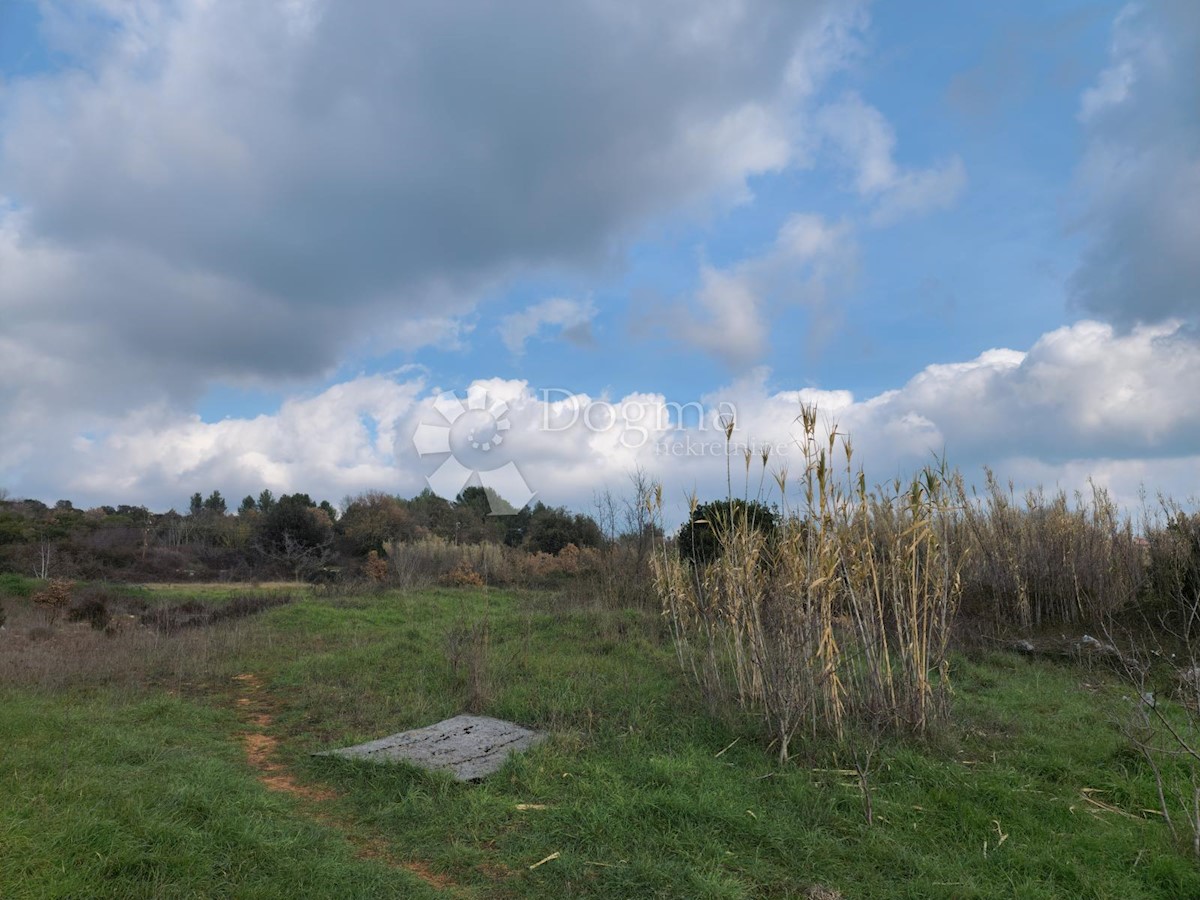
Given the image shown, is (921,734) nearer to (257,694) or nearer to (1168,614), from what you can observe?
(1168,614)

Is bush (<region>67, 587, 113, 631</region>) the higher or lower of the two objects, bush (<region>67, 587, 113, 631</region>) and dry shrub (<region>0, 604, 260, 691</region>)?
the higher

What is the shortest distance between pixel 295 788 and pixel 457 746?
1.11m

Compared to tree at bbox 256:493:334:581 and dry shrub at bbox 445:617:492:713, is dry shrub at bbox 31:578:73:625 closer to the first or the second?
dry shrub at bbox 445:617:492:713

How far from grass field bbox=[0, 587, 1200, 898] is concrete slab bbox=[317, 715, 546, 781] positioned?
152 mm

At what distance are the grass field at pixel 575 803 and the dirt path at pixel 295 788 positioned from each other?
0.03 meters

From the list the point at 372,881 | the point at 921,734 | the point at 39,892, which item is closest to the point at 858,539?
the point at 921,734

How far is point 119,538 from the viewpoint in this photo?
26.2m

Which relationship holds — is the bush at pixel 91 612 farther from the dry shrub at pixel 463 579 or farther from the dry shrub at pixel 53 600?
the dry shrub at pixel 463 579

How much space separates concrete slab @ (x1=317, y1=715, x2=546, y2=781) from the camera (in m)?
4.86

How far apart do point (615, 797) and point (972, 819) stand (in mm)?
1914

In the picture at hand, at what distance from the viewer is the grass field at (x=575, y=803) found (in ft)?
10.8

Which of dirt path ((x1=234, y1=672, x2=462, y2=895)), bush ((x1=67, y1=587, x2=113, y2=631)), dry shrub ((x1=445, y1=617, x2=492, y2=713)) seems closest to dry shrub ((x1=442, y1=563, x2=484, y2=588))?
bush ((x1=67, y1=587, x2=113, y2=631))

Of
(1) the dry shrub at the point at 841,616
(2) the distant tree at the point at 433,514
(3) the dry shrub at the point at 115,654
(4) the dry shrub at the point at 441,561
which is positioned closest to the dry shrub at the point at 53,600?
(3) the dry shrub at the point at 115,654

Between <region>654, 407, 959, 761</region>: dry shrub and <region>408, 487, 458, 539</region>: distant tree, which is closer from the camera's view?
<region>654, 407, 959, 761</region>: dry shrub
